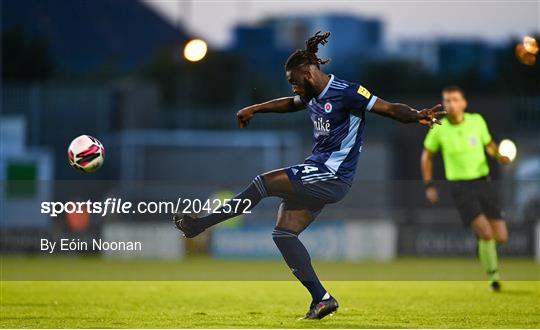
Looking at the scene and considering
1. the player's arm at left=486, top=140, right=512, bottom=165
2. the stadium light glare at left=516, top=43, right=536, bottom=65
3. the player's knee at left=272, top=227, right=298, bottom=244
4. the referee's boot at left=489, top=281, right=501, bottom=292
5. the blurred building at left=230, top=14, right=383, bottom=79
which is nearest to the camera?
the player's knee at left=272, top=227, right=298, bottom=244

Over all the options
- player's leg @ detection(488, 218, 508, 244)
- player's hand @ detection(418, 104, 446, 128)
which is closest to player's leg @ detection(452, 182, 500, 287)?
player's leg @ detection(488, 218, 508, 244)

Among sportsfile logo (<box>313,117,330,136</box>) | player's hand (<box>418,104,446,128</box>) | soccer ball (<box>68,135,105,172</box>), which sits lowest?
soccer ball (<box>68,135,105,172</box>)

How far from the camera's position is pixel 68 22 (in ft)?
190

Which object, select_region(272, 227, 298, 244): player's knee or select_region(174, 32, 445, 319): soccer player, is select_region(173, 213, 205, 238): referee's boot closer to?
select_region(174, 32, 445, 319): soccer player

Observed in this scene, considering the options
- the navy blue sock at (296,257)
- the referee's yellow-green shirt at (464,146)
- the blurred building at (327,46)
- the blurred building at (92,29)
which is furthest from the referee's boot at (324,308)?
the blurred building at (327,46)

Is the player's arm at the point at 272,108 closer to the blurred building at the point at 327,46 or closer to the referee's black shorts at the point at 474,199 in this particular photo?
the referee's black shorts at the point at 474,199

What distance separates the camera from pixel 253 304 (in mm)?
14305

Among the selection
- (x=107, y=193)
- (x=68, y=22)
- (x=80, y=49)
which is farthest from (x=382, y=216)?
(x=80, y=49)

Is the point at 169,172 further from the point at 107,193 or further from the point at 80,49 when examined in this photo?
the point at 80,49

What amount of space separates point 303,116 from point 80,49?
22.3 metres

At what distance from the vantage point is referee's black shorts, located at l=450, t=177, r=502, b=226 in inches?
637

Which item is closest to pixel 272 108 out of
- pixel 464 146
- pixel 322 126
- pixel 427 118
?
pixel 322 126

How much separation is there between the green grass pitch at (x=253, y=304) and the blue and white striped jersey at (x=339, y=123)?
5.24 ft

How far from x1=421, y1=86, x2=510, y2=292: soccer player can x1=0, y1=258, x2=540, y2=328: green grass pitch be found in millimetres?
755
